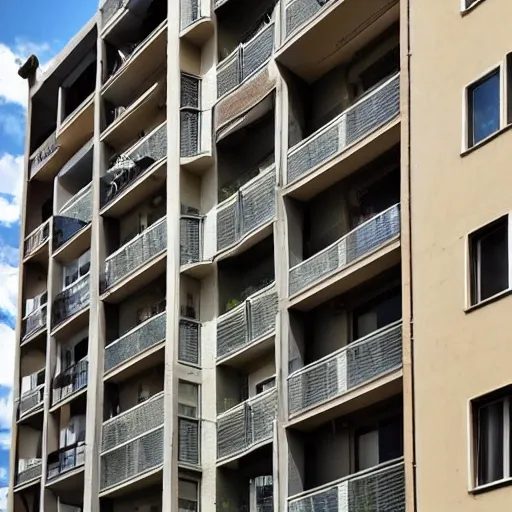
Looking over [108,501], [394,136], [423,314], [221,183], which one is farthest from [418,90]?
[108,501]

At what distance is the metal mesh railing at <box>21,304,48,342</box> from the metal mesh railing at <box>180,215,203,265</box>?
10366mm

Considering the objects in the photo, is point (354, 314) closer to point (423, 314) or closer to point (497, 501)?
point (423, 314)

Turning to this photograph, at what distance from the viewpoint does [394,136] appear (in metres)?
29.6

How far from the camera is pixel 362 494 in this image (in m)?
28.2

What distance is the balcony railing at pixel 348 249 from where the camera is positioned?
29.2 metres

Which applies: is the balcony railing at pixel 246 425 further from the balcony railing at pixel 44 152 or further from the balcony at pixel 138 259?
the balcony railing at pixel 44 152

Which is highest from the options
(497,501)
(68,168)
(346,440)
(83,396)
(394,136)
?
(68,168)

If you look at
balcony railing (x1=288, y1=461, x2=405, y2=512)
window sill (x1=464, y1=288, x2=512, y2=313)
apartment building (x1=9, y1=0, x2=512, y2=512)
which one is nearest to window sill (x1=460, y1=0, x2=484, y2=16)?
apartment building (x1=9, y1=0, x2=512, y2=512)

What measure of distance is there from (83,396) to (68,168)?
859 centimetres

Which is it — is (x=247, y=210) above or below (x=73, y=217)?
below

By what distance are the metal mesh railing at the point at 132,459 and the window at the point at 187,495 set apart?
3.05 ft

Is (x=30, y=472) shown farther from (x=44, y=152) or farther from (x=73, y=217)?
(x=44, y=152)

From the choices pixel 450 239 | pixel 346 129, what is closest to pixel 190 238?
pixel 346 129

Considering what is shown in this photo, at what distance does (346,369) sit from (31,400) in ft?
58.7
